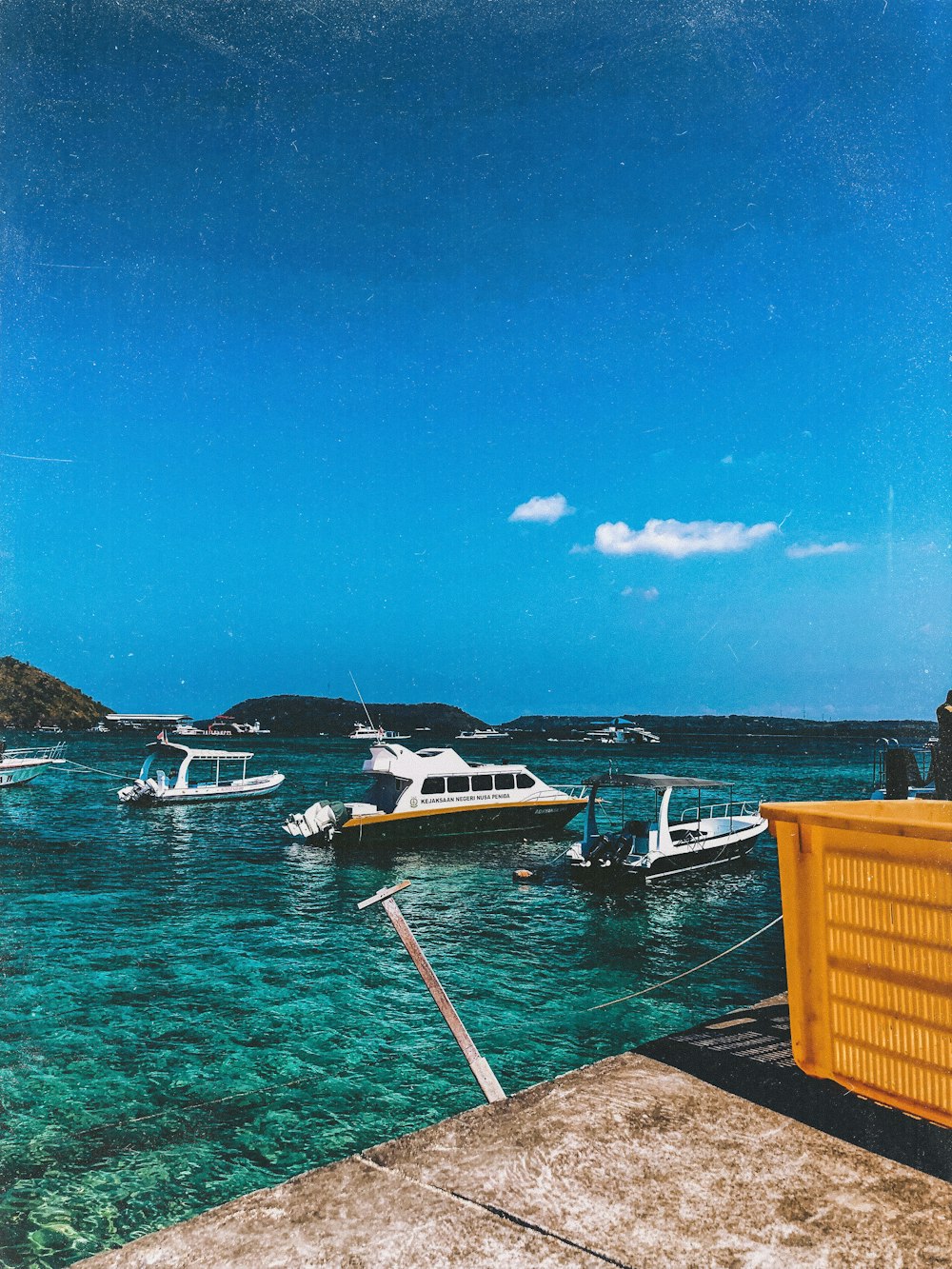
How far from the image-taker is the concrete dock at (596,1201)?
8.17 ft

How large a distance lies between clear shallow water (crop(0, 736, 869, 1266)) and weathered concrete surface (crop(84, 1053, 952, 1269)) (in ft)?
21.0

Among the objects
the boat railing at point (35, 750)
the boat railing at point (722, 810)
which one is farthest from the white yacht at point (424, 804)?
the boat railing at point (35, 750)

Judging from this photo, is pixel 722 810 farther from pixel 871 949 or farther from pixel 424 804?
pixel 871 949

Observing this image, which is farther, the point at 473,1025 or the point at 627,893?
the point at 627,893

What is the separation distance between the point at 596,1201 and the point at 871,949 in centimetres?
133

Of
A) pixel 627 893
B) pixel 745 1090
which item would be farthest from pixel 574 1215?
pixel 627 893

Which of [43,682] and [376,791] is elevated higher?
[43,682]

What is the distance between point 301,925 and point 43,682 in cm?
15394

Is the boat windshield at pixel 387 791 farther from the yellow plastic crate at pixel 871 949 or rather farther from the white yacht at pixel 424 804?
the yellow plastic crate at pixel 871 949

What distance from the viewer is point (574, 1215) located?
105 inches

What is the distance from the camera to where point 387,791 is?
99.3 feet

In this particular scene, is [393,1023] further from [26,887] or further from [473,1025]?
[26,887]

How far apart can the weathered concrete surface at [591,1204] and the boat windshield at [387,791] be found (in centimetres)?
2679

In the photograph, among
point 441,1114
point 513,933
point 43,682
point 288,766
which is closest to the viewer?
point 441,1114
